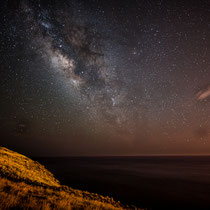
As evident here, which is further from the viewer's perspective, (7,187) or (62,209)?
(7,187)

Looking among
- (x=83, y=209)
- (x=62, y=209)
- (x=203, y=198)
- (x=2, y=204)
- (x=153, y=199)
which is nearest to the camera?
(x=2, y=204)

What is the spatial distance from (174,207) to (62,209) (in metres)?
14.0

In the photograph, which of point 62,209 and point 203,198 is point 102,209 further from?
point 203,198

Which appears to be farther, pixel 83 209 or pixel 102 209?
pixel 102 209

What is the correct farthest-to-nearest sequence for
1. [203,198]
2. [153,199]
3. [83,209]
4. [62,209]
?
[203,198] → [153,199] → [83,209] → [62,209]

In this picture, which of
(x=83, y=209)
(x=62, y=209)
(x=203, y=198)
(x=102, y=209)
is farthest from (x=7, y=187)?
(x=203, y=198)

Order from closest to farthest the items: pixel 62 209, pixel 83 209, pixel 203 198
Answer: pixel 62 209, pixel 83 209, pixel 203 198

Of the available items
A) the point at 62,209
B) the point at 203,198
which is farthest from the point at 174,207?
the point at 62,209

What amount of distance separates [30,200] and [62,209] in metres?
1.47

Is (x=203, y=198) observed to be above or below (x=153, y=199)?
above

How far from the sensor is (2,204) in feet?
18.2

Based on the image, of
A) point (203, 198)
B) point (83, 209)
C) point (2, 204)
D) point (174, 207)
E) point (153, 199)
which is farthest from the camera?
point (203, 198)

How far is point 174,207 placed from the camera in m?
15.4

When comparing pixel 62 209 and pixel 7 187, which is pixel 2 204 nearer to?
pixel 62 209
